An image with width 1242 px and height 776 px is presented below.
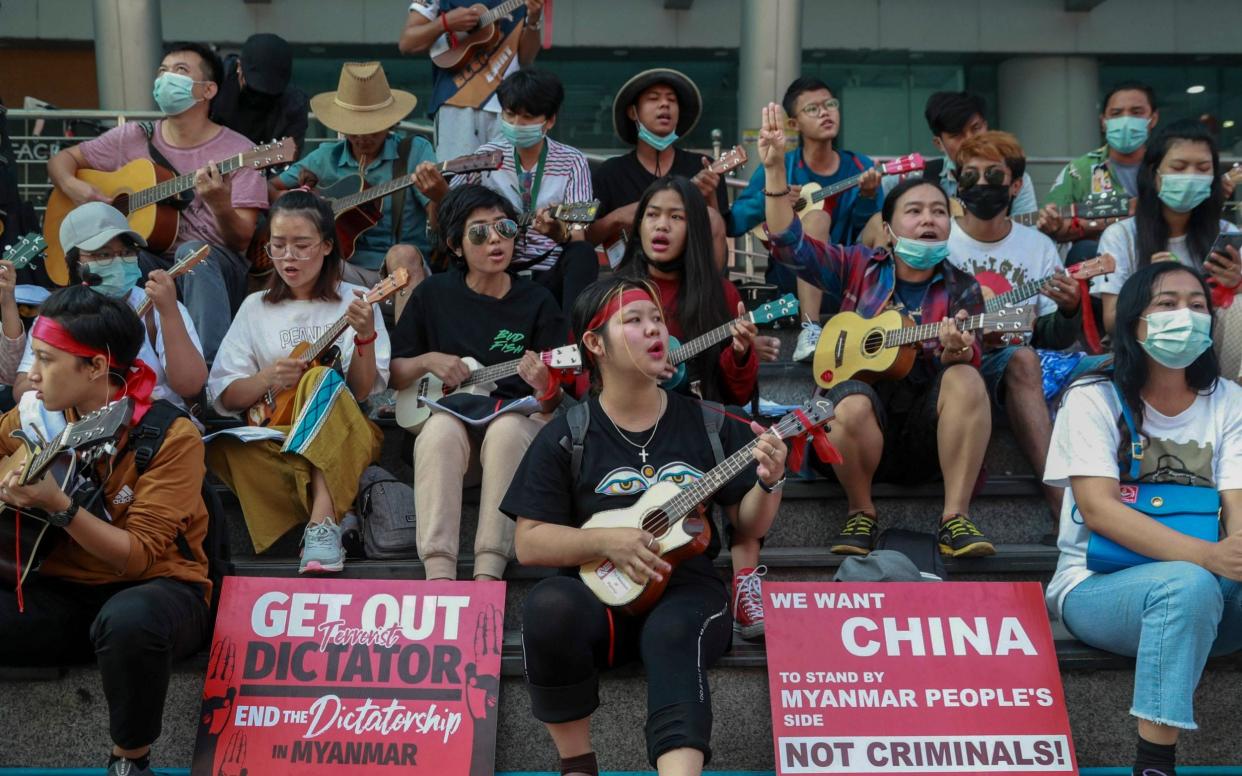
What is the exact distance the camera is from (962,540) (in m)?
4.60

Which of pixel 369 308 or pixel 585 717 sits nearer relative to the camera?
pixel 585 717

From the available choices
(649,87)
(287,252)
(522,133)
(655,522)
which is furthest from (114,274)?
(649,87)

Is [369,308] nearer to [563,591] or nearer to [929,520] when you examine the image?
[563,591]

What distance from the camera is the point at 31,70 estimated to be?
13000 mm

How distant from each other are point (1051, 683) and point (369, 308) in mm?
2514

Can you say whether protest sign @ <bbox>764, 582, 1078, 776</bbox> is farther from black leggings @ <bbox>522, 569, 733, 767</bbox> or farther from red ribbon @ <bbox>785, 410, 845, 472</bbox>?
red ribbon @ <bbox>785, 410, 845, 472</bbox>

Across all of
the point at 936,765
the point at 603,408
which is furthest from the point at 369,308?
the point at 936,765

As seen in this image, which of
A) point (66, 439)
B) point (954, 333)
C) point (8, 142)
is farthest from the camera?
point (8, 142)

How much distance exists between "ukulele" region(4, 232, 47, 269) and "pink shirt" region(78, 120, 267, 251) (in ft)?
2.09

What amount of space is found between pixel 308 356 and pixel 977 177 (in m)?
2.86

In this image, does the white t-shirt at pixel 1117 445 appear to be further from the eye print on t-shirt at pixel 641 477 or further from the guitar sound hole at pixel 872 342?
the eye print on t-shirt at pixel 641 477

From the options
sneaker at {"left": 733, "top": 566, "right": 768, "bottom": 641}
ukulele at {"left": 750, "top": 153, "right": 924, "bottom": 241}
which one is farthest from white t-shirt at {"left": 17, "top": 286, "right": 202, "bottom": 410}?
ukulele at {"left": 750, "top": 153, "right": 924, "bottom": 241}

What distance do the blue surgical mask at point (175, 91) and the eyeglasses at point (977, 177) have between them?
3377 millimetres

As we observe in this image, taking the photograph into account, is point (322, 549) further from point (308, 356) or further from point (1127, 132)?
point (1127, 132)
